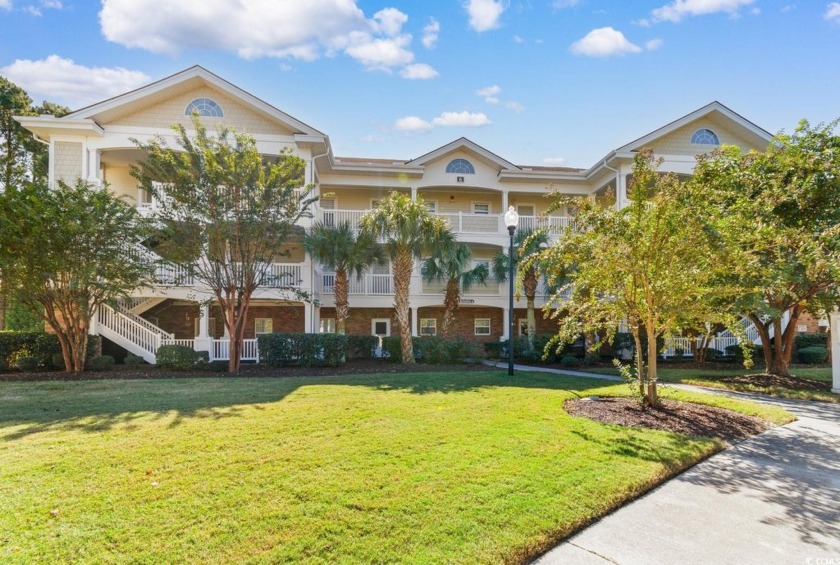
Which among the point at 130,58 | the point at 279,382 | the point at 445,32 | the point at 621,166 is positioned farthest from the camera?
the point at 621,166

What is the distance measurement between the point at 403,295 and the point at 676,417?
9.92 metres

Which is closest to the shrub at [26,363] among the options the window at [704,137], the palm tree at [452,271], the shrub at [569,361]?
the palm tree at [452,271]

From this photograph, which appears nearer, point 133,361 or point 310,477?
point 310,477

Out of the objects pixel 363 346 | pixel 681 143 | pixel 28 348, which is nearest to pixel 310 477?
pixel 363 346

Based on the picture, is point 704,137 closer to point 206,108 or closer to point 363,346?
point 363,346

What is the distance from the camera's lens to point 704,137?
811 inches

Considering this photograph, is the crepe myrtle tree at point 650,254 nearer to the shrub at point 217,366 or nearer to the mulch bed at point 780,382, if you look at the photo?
the mulch bed at point 780,382

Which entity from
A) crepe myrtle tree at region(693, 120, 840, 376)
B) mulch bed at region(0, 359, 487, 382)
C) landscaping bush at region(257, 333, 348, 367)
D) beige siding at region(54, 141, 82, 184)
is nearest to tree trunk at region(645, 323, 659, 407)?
crepe myrtle tree at region(693, 120, 840, 376)

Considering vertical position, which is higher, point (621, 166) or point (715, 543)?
point (621, 166)

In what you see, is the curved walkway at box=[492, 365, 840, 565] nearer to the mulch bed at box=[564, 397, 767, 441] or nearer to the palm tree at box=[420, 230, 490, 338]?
the mulch bed at box=[564, 397, 767, 441]

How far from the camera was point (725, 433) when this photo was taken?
21.8ft

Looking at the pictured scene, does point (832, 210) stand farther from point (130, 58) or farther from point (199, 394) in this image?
point (130, 58)

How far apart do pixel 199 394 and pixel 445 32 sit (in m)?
10.3

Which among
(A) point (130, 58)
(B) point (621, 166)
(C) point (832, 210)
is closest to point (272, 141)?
(A) point (130, 58)
